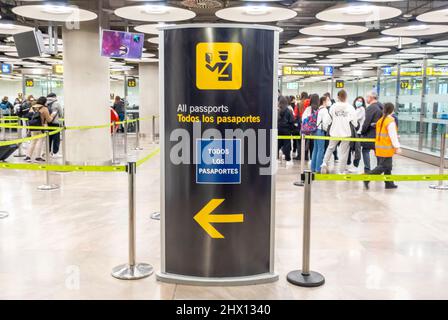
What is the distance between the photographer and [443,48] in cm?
1439

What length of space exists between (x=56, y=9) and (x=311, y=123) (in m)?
5.96

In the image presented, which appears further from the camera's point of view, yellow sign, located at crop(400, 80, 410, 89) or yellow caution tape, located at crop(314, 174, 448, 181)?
yellow sign, located at crop(400, 80, 410, 89)

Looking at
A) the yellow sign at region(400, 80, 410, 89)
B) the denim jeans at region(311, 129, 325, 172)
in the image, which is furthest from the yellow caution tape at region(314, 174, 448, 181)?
the yellow sign at region(400, 80, 410, 89)

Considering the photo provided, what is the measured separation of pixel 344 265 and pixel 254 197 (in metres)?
1.40

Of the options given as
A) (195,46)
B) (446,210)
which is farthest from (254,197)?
(446,210)

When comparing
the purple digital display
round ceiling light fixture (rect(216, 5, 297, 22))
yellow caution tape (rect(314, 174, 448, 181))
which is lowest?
yellow caution tape (rect(314, 174, 448, 181))

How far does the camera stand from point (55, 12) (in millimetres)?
9266

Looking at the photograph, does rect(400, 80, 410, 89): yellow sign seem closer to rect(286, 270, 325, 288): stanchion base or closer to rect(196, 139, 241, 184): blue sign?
rect(286, 270, 325, 288): stanchion base

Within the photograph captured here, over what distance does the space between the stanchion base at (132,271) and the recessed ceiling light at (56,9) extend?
640cm

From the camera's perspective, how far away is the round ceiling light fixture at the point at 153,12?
898 cm

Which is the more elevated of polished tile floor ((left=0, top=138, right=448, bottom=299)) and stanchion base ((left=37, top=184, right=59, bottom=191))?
stanchion base ((left=37, top=184, right=59, bottom=191))

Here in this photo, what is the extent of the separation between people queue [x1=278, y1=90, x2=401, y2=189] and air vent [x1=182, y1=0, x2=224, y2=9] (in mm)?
2907

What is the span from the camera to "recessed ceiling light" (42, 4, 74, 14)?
352 inches
